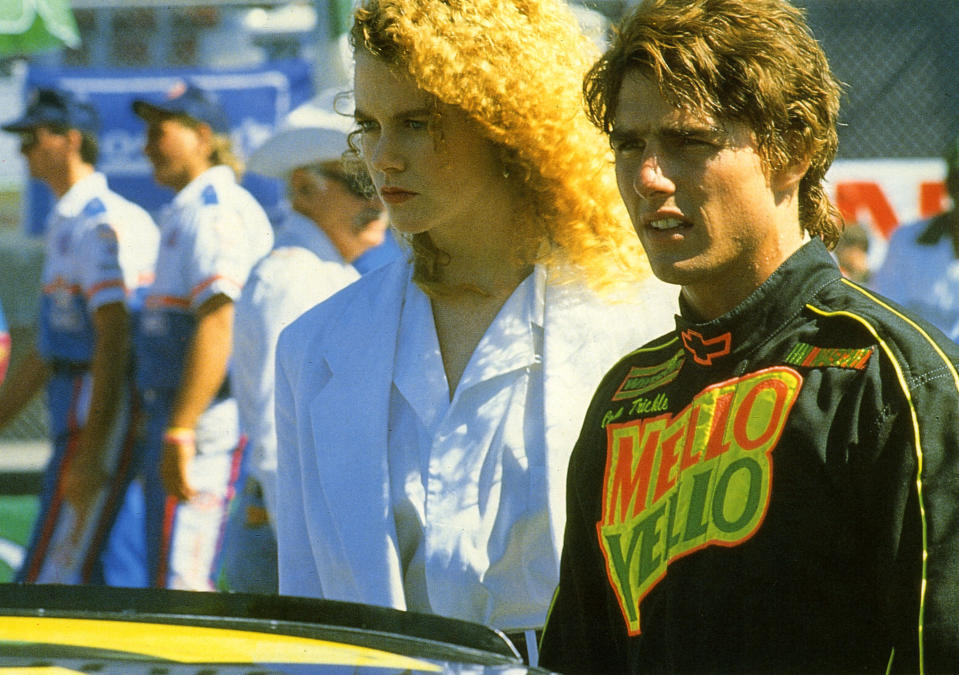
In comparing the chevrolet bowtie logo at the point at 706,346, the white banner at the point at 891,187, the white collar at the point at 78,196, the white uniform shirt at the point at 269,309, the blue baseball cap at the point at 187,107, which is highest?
the blue baseball cap at the point at 187,107

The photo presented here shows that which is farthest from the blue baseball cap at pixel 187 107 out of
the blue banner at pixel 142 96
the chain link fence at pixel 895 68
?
the chain link fence at pixel 895 68

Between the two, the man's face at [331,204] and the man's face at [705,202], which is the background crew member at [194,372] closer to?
the man's face at [331,204]

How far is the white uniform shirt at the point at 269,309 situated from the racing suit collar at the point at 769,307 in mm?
2244

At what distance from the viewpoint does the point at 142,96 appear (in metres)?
4.83

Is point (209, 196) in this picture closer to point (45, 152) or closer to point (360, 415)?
point (45, 152)

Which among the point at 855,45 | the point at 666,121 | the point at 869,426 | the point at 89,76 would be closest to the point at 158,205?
the point at 89,76

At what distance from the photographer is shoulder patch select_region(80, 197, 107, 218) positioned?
4652 mm

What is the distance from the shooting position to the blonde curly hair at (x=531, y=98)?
2.10m

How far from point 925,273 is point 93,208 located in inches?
122

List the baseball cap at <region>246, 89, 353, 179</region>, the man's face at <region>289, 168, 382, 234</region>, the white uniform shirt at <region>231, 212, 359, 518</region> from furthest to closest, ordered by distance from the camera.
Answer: the baseball cap at <region>246, 89, 353, 179</region> < the man's face at <region>289, 168, 382, 234</region> < the white uniform shirt at <region>231, 212, 359, 518</region>

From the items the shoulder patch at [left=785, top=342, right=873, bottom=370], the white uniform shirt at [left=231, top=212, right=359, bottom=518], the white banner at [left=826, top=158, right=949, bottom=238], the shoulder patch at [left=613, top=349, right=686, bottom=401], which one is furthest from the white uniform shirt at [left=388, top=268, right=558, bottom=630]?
the white banner at [left=826, top=158, right=949, bottom=238]

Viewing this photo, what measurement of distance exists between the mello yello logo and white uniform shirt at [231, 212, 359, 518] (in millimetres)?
2086

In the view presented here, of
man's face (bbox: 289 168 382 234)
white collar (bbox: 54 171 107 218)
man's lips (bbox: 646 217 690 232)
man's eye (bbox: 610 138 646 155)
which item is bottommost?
man's lips (bbox: 646 217 690 232)

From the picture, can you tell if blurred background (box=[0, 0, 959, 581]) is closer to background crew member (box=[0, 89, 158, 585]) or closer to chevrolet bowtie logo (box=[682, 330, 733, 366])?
background crew member (box=[0, 89, 158, 585])
